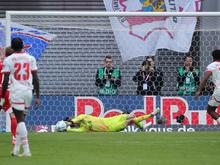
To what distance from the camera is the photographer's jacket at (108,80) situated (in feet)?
68.5

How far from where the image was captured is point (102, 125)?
20.4 metres

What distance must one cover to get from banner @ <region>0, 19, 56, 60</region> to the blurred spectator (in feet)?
7.53

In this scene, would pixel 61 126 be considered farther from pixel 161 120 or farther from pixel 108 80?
pixel 161 120

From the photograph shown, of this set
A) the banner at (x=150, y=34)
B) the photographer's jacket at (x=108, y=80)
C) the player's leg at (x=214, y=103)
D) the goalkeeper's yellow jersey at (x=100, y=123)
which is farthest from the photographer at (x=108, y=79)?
the player's leg at (x=214, y=103)

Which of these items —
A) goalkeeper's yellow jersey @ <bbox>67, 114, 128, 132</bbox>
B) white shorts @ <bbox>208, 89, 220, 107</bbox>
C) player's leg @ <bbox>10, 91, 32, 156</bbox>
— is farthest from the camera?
goalkeeper's yellow jersey @ <bbox>67, 114, 128, 132</bbox>

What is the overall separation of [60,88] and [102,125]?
1617 mm

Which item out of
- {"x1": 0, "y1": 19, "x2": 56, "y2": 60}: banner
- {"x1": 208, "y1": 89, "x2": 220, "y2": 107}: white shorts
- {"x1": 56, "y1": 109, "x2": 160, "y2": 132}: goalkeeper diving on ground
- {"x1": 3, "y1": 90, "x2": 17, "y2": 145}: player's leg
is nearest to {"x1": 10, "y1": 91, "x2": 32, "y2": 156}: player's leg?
{"x1": 3, "y1": 90, "x2": 17, "y2": 145}: player's leg

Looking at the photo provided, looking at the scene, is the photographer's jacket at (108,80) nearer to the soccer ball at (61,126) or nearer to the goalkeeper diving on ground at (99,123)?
the goalkeeper diving on ground at (99,123)

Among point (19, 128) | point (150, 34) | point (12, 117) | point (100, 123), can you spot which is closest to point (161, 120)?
point (100, 123)

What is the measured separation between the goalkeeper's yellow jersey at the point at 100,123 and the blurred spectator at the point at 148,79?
1.15 meters

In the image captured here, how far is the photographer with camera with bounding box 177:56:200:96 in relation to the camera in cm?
2080

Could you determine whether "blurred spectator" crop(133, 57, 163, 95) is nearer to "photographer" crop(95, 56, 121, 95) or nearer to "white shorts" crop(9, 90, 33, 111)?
"photographer" crop(95, 56, 121, 95)

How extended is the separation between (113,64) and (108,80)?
2.27 ft

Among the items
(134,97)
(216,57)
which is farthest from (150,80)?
(216,57)
